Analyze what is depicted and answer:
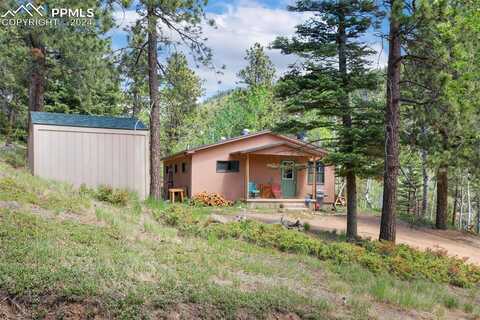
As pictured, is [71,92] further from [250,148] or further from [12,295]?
[12,295]

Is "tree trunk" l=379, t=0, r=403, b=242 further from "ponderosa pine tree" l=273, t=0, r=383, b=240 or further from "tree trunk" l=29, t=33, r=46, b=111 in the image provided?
"tree trunk" l=29, t=33, r=46, b=111

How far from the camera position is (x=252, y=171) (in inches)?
812

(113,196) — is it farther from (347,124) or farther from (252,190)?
(252,190)

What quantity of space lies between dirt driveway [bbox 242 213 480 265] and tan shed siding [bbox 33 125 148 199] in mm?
4567

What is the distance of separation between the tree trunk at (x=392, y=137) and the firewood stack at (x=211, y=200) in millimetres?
9674

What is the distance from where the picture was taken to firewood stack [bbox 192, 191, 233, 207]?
18.7 m

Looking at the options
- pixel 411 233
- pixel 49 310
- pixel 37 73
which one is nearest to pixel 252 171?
pixel 411 233

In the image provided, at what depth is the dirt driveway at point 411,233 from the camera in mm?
13227

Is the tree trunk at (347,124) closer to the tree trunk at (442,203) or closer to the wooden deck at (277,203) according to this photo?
the tree trunk at (442,203)

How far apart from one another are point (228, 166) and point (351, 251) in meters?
12.5

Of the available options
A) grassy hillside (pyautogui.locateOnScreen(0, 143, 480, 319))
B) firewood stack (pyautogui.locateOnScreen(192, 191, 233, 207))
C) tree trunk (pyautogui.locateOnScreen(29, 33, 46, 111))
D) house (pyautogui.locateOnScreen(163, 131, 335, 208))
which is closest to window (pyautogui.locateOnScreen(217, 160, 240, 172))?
house (pyautogui.locateOnScreen(163, 131, 335, 208))

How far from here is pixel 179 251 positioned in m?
6.23

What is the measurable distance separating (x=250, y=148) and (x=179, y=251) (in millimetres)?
14125

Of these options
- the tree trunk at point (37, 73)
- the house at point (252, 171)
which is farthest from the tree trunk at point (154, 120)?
the tree trunk at point (37, 73)
